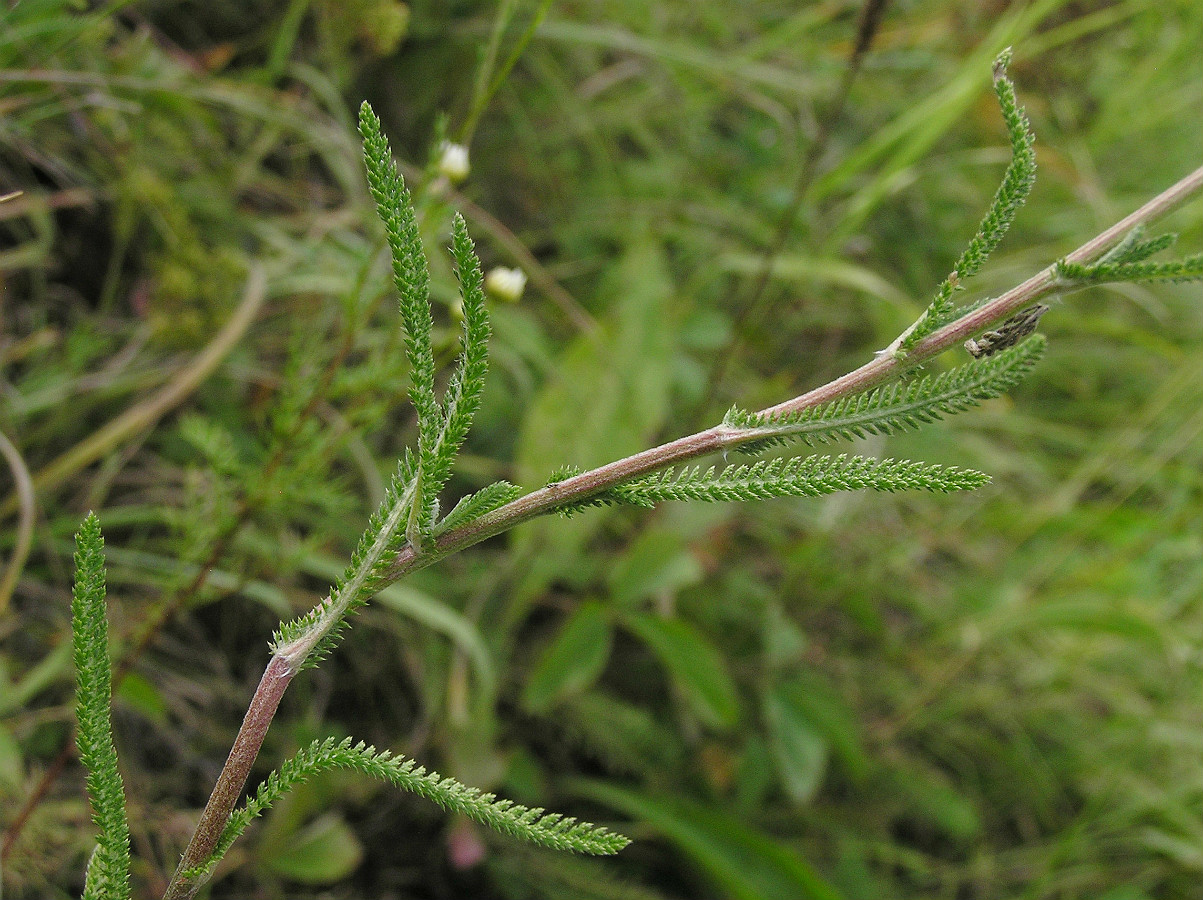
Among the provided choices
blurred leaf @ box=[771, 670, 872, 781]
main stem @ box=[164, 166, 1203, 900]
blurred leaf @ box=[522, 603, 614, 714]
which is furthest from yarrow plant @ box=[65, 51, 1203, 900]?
blurred leaf @ box=[771, 670, 872, 781]

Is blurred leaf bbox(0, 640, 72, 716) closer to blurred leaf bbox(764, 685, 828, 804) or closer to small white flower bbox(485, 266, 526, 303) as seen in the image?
small white flower bbox(485, 266, 526, 303)

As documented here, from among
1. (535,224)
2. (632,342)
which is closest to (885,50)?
(535,224)

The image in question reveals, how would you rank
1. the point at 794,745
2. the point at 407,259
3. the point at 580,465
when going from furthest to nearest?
the point at 580,465, the point at 794,745, the point at 407,259

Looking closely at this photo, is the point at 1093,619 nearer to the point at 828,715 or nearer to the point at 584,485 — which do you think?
the point at 828,715

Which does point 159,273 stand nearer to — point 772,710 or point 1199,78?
point 772,710

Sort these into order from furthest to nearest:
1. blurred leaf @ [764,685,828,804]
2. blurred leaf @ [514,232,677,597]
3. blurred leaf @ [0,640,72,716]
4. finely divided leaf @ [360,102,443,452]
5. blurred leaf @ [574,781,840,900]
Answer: blurred leaf @ [514,232,677,597]
blurred leaf @ [764,685,828,804]
blurred leaf @ [574,781,840,900]
blurred leaf @ [0,640,72,716]
finely divided leaf @ [360,102,443,452]

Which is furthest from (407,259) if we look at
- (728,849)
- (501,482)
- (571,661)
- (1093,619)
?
(1093,619)

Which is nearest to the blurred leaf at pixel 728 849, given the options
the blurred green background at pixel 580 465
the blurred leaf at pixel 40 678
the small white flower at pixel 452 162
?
the blurred green background at pixel 580 465
